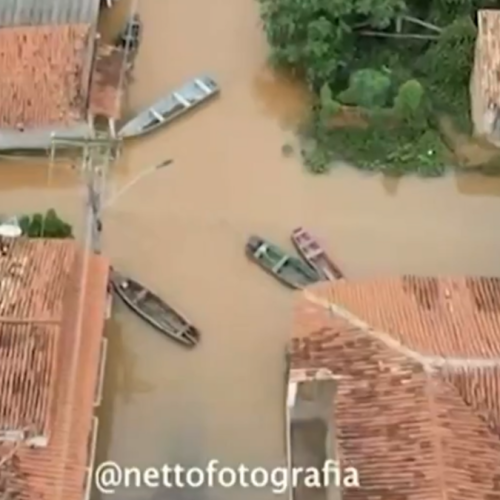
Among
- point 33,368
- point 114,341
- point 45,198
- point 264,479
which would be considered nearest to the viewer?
point 33,368

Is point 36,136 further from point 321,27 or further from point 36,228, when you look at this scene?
point 321,27

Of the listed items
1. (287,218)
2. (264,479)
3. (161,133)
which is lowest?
(264,479)

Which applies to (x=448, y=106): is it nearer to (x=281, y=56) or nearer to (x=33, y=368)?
(x=281, y=56)

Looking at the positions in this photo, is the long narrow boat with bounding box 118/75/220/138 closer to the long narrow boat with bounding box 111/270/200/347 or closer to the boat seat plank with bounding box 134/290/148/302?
the long narrow boat with bounding box 111/270/200/347

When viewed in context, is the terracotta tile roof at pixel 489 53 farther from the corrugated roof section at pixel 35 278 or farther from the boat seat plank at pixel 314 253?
the corrugated roof section at pixel 35 278

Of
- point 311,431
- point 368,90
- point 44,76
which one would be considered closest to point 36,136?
point 44,76

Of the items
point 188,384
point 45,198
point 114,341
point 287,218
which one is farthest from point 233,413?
point 45,198
